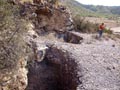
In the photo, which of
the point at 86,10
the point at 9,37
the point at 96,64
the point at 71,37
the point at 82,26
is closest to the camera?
the point at 9,37

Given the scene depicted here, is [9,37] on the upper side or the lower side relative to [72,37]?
upper

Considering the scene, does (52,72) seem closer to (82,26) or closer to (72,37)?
(72,37)

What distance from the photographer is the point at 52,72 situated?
19.7 metres

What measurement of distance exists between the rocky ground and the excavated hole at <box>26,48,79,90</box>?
0.61 meters

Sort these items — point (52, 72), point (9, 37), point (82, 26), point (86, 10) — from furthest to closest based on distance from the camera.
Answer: point (86, 10) < point (82, 26) < point (52, 72) < point (9, 37)

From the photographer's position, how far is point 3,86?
12914 millimetres

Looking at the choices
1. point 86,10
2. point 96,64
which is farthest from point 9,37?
point 86,10

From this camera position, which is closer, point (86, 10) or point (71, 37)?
point (71, 37)

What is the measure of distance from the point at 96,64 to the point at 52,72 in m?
3.15

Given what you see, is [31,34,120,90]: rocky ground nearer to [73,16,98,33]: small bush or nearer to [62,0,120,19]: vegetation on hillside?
[73,16,98,33]: small bush

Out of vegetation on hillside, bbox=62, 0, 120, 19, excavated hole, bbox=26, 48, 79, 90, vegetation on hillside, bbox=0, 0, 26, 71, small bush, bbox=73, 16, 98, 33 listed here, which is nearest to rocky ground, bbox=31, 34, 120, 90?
excavated hole, bbox=26, 48, 79, 90

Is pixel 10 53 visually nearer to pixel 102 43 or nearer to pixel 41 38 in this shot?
pixel 41 38

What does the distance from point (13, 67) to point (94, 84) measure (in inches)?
178

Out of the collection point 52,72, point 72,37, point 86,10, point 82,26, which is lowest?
point 86,10
